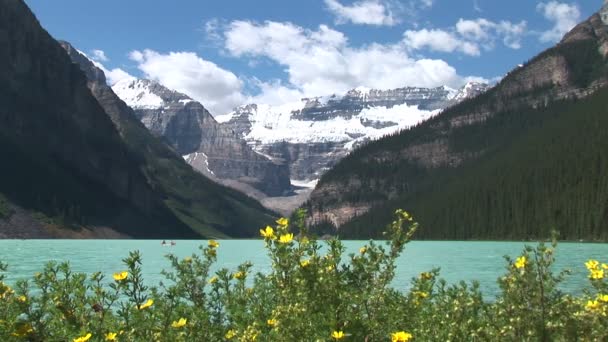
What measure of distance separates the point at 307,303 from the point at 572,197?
205 m

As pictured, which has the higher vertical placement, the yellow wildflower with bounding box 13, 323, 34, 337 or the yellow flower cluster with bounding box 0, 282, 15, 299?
the yellow flower cluster with bounding box 0, 282, 15, 299

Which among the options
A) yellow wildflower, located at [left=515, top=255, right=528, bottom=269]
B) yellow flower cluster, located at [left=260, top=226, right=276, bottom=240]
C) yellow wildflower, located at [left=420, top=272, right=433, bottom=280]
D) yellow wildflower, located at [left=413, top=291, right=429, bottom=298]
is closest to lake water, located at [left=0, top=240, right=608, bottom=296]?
yellow wildflower, located at [left=515, top=255, right=528, bottom=269]

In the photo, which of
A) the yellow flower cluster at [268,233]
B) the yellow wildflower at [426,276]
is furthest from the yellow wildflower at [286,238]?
the yellow wildflower at [426,276]

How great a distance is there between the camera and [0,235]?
19500cm

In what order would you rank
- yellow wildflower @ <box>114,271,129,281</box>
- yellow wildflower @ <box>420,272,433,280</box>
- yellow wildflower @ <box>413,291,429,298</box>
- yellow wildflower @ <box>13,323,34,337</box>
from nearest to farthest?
yellow wildflower @ <box>13,323,34,337</box>
yellow wildflower @ <box>114,271,129,281</box>
yellow wildflower @ <box>413,291,429,298</box>
yellow wildflower @ <box>420,272,433,280</box>

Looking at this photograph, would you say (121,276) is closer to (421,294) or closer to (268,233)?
(268,233)

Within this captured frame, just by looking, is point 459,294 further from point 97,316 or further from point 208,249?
point 97,316

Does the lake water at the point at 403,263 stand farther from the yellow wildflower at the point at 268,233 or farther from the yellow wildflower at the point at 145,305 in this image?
the yellow wildflower at the point at 145,305

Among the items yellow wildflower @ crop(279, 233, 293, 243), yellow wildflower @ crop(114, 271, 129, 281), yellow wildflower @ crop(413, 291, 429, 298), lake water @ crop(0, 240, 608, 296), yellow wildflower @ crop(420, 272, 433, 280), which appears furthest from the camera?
lake water @ crop(0, 240, 608, 296)

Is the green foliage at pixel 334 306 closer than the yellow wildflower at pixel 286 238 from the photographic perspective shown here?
Yes

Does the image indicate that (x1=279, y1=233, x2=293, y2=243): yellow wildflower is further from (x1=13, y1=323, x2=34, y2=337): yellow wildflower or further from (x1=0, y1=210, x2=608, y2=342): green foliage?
(x1=13, y1=323, x2=34, y2=337): yellow wildflower

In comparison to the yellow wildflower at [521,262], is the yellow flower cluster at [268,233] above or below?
above

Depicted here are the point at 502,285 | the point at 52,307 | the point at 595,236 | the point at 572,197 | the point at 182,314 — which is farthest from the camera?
the point at 572,197

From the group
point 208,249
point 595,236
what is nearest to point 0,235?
point 595,236
